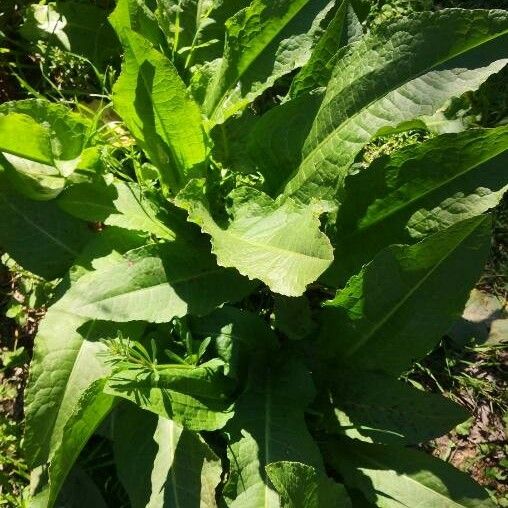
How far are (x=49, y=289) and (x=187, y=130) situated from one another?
0.84 meters

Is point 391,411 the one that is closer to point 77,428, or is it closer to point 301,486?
point 301,486

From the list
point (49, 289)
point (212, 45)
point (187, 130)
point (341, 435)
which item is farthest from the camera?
point (49, 289)

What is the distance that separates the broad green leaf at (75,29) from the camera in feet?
7.82

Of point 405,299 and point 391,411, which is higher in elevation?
point 405,299

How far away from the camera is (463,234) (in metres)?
1.54

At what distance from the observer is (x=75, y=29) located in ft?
7.89

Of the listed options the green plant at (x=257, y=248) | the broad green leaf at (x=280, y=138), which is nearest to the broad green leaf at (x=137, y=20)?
the green plant at (x=257, y=248)

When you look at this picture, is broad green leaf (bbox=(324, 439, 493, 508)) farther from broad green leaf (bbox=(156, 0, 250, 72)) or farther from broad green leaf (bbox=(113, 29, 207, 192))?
broad green leaf (bbox=(156, 0, 250, 72))

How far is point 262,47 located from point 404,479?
1249mm

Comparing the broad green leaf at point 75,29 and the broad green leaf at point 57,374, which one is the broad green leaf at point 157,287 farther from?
the broad green leaf at point 75,29

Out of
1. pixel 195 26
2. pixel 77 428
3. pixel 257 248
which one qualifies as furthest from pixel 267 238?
pixel 195 26

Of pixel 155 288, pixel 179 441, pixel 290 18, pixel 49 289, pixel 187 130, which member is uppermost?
pixel 290 18

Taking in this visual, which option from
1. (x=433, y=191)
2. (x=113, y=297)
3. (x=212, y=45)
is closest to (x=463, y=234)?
(x=433, y=191)

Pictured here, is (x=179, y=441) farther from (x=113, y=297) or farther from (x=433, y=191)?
(x=433, y=191)
